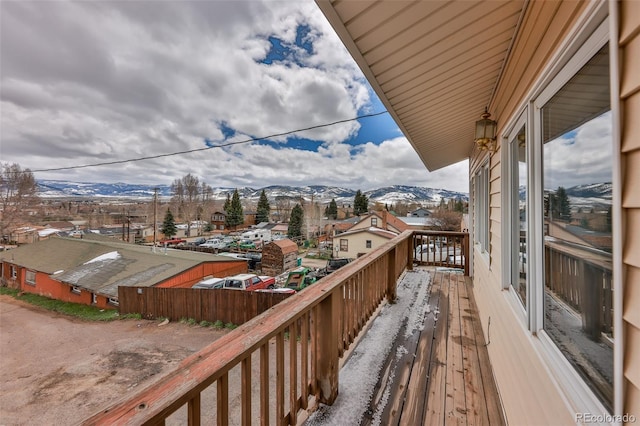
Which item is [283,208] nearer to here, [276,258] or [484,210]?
[276,258]

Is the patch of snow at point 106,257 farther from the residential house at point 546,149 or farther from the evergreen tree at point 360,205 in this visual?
the evergreen tree at point 360,205

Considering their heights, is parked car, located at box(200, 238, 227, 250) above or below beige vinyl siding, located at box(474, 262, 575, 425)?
below

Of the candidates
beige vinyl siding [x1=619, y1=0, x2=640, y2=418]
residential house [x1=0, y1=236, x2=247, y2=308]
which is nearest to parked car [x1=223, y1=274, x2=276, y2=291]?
residential house [x1=0, y1=236, x2=247, y2=308]

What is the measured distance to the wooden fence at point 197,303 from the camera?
817 cm

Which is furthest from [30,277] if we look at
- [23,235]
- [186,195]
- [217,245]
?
[186,195]

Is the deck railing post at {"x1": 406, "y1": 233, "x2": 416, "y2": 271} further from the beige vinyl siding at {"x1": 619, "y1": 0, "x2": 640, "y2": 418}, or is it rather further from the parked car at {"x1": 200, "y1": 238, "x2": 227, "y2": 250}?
the parked car at {"x1": 200, "y1": 238, "x2": 227, "y2": 250}

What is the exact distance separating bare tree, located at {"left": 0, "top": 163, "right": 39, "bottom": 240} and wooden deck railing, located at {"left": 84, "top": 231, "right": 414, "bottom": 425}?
1386 inches

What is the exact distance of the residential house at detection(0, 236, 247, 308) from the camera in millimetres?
11672

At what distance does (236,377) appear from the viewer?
5242 millimetres

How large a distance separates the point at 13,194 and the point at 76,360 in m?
28.6

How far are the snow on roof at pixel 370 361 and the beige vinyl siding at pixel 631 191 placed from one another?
4.77ft

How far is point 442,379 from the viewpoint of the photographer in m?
2.06

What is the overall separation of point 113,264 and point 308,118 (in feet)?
52.6

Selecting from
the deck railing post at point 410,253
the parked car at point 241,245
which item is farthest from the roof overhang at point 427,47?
the parked car at point 241,245
